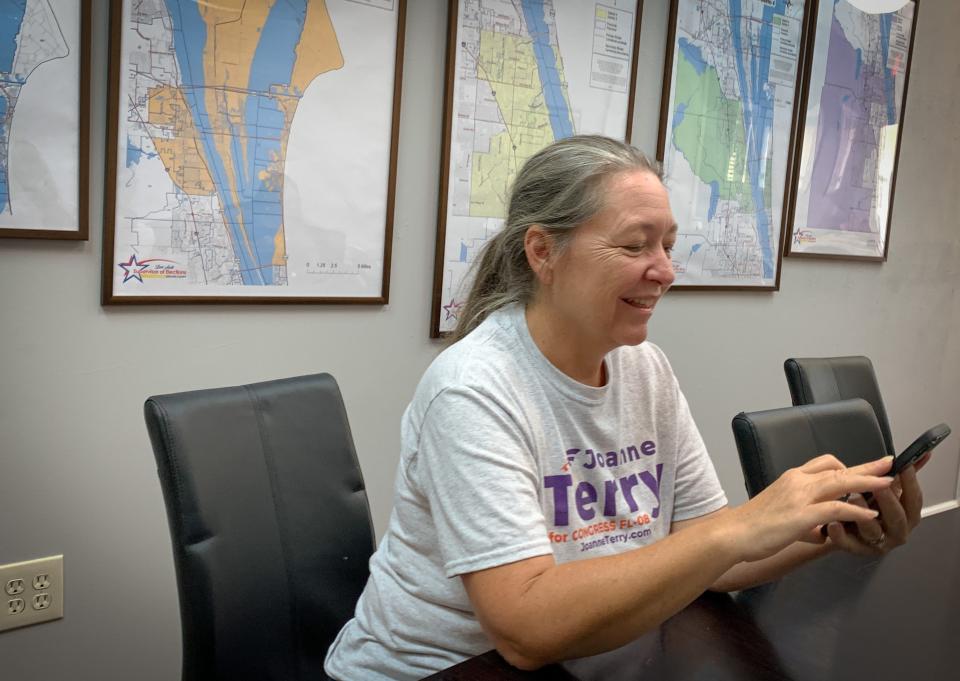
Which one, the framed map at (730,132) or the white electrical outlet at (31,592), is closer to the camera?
the white electrical outlet at (31,592)

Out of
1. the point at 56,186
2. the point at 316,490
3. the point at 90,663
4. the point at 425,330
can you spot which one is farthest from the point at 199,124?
the point at 90,663

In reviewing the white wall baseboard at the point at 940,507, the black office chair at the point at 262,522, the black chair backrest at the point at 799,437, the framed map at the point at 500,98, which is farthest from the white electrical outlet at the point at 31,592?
the white wall baseboard at the point at 940,507

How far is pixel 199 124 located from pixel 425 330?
803 mm

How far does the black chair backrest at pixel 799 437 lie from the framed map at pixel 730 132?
3.84 ft

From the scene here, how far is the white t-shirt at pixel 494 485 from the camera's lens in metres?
1.03

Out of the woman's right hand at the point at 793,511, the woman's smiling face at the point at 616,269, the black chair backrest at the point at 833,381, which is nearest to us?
the woman's right hand at the point at 793,511

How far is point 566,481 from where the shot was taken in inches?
45.9

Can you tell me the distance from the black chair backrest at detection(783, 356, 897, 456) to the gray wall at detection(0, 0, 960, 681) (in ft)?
2.30

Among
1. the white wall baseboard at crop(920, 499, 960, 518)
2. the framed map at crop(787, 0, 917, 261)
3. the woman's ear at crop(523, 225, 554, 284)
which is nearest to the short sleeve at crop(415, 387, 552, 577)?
the woman's ear at crop(523, 225, 554, 284)

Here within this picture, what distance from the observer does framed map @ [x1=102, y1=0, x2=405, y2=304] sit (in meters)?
1.82

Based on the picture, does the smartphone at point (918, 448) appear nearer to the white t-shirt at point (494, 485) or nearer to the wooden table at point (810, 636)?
the wooden table at point (810, 636)

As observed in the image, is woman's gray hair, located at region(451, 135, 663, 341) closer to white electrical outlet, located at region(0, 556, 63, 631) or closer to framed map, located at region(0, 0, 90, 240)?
A: framed map, located at region(0, 0, 90, 240)

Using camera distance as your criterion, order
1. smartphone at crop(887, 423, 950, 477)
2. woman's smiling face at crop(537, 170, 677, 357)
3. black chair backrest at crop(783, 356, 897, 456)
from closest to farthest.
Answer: smartphone at crop(887, 423, 950, 477)
woman's smiling face at crop(537, 170, 677, 357)
black chair backrest at crop(783, 356, 897, 456)

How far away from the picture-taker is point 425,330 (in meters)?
2.37
